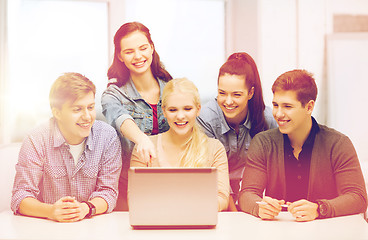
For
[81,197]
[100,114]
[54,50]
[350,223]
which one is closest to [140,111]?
[100,114]

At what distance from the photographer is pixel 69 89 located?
5.71ft

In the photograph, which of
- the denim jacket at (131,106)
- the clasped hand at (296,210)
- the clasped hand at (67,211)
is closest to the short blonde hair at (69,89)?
the denim jacket at (131,106)

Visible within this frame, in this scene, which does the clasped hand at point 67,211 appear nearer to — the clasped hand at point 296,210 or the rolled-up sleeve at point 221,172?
the rolled-up sleeve at point 221,172

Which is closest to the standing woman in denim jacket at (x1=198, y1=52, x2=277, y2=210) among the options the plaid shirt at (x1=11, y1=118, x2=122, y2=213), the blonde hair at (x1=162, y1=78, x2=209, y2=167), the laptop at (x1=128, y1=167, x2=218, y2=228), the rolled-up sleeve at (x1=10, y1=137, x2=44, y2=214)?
the blonde hair at (x1=162, y1=78, x2=209, y2=167)

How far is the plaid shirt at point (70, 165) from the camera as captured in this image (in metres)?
1.68

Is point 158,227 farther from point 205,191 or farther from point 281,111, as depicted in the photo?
point 281,111

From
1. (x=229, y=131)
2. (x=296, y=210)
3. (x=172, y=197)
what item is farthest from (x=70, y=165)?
(x=296, y=210)

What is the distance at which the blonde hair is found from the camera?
5.72ft

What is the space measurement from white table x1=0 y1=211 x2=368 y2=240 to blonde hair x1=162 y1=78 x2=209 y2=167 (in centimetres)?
27

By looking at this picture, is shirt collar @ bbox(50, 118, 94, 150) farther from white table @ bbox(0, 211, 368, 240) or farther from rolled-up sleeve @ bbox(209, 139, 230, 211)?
rolled-up sleeve @ bbox(209, 139, 230, 211)

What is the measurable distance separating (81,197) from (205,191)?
1.92 ft

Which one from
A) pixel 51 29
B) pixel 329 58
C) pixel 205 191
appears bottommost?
pixel 205 191

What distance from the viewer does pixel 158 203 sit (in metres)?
1.38

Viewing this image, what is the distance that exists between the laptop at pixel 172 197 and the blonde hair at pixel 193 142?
1.17ft
